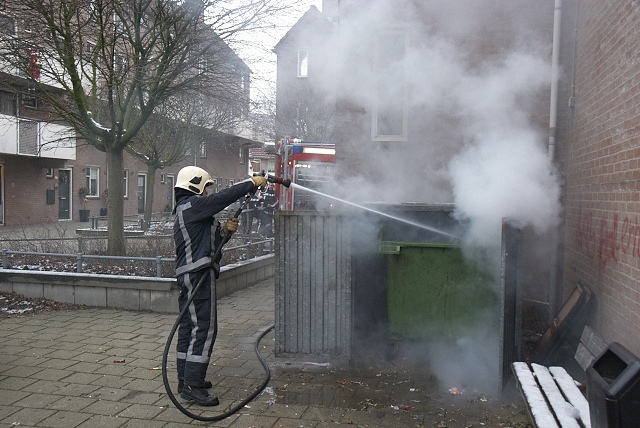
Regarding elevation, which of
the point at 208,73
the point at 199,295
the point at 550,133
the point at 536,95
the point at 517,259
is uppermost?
the point at 208,73

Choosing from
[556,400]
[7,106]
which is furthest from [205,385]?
[7,106]

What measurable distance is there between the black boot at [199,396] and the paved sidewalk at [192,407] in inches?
2.6

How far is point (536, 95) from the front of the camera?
637 centimetres

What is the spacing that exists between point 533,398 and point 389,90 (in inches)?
169

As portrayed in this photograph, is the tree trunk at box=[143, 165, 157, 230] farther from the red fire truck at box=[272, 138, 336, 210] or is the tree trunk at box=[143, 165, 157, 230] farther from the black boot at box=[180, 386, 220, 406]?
the black boot at box=[180, 386, 220, 406]

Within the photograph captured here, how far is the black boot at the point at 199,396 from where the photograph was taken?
155 inches

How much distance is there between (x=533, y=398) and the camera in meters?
3.36

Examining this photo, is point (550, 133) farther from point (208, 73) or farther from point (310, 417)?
point (208, 73)

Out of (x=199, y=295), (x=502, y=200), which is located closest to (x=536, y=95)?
(x=502, y=200)

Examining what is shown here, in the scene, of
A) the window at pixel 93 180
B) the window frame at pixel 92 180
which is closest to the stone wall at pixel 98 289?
the window frame at pixel 92 180

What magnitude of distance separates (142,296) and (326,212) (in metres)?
3.08

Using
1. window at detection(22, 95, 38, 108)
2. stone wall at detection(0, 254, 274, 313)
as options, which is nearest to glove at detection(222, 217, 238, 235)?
stone wall at detection(0, 254, 274, 313)

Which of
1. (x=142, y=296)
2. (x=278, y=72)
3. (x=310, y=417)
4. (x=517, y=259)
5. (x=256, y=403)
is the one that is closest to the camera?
(x=310, y=417)

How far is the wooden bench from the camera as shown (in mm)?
3047
